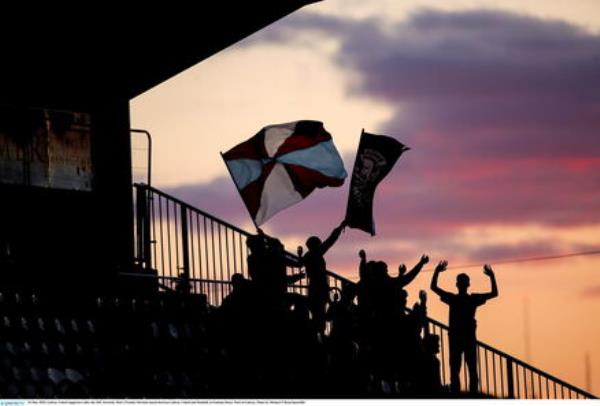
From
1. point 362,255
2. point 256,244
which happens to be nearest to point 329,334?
point 362,255

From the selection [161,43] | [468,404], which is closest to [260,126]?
[161,43]

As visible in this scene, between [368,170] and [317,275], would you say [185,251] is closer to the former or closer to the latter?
[368,170]

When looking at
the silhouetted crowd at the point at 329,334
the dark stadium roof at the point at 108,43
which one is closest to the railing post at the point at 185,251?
the dark stadium roof at the point at 108,43

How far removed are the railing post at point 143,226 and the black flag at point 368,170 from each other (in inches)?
135

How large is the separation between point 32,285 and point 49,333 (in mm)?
1969

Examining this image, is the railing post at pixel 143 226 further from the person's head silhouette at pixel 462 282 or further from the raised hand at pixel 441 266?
the person's head silhouette at pixel 462 282

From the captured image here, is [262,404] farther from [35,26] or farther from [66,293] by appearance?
[35,26]

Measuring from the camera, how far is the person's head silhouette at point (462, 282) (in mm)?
16922

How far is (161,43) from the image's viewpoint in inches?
819

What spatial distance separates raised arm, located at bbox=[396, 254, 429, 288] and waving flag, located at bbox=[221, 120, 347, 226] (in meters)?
1.94

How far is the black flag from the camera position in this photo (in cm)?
1811

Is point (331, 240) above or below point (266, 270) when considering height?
above

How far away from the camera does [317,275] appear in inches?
687

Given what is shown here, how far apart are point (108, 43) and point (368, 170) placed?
167 inches
